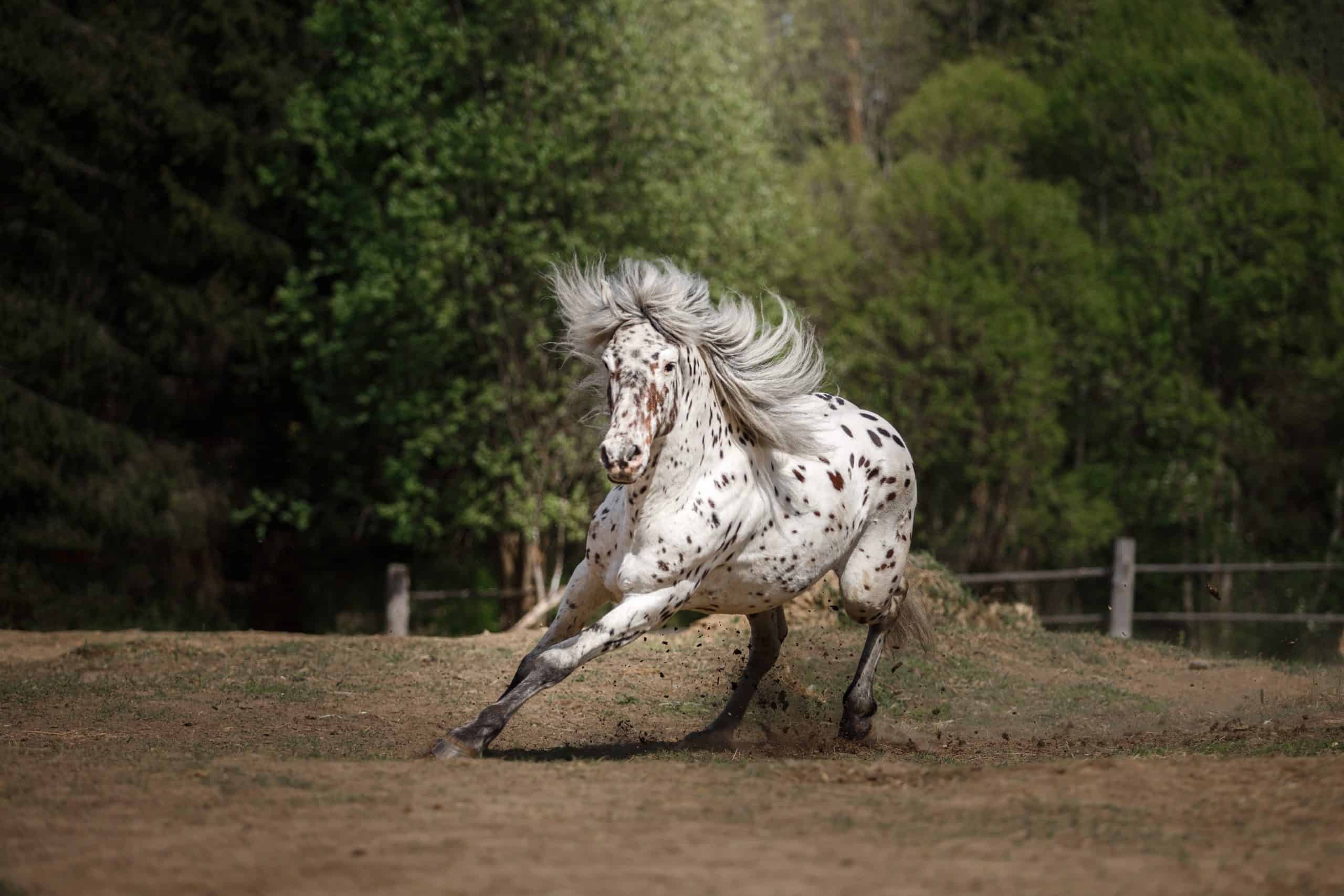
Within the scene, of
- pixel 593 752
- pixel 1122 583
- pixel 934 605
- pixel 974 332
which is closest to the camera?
pixel 593 752

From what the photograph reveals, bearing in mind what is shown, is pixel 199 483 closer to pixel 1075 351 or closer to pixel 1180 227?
pixel 1075 351

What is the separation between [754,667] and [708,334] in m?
1.86

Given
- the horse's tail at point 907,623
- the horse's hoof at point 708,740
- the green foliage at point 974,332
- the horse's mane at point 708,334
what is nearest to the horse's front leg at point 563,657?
the horse's mane at point 708,334

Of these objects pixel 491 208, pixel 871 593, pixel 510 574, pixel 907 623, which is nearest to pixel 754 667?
pixel 871 593

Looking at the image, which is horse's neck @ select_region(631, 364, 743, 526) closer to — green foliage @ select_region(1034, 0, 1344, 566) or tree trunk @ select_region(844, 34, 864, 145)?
green foliage @ select_region(1034, 0, 1344, 566)

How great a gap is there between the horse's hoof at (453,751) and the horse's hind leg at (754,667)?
1.71 meters

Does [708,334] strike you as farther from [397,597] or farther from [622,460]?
[397,597]

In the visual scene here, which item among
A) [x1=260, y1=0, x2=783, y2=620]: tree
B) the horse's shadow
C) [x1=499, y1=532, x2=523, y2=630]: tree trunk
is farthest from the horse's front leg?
[x1=499, y1=532, x2=523, y2=630]: tree trunk

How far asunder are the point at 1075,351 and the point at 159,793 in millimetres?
20722

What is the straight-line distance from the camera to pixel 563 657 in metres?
5.82

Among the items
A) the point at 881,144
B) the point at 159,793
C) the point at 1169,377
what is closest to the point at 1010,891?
the point at 159,793

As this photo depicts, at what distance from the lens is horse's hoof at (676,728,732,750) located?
7.00 metres

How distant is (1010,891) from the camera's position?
3.69 m

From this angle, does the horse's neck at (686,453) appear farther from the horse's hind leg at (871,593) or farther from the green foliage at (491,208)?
the green foliage at (491,208)
